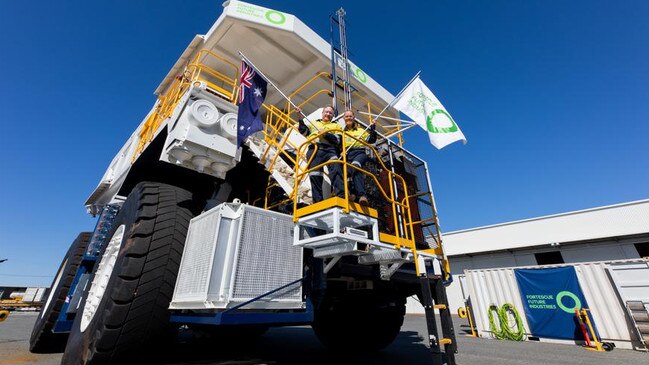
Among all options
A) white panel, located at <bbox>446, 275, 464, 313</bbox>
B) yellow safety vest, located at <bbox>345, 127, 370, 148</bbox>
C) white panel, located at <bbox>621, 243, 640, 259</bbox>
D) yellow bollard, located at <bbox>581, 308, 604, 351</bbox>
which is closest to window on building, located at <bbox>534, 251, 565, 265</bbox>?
white panel, located at <bbox>621, 243, 640, 259</bbox>

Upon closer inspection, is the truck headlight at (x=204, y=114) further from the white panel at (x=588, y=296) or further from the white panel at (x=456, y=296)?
the white panel at (x=456, y=296)

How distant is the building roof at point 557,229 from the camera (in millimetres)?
16906

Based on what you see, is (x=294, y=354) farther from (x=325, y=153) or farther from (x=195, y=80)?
(x=195, y=80)

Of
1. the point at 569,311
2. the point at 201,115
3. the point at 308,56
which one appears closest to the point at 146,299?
the point at 201,115

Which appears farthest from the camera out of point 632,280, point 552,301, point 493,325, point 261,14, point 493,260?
point 493,260

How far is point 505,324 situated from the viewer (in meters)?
10.2

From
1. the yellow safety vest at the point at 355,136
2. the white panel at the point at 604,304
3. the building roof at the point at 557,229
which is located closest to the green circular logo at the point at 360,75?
the yellow safety vest at the point at 355,136

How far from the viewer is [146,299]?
319 centimetres

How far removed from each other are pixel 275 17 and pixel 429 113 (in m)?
3.31

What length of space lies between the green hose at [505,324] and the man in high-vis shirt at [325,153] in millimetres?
10386

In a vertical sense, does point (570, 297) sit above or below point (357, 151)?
below

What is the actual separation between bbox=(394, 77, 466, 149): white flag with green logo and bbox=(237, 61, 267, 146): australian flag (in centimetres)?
226

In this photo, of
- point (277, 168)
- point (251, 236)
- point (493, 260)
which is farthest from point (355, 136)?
point (493, 260)

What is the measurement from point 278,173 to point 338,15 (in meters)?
4.83
